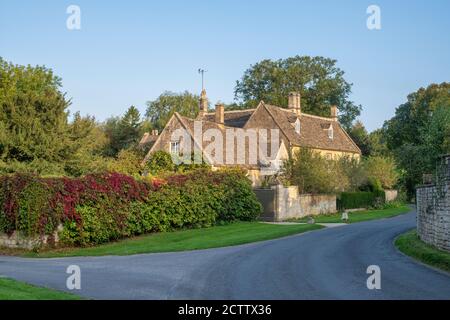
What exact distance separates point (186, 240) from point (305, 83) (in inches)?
2251

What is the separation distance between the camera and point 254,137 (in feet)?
188

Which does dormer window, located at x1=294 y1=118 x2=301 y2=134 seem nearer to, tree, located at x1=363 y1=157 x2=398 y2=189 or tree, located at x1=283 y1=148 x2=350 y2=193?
tree, located at x1=363 y1=157 x2=398 y2=189

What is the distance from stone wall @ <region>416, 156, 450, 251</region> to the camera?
771 inches

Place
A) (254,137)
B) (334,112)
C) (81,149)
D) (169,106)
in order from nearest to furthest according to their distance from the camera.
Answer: (81,149)
(254,137)
(334,112)
(169,106)

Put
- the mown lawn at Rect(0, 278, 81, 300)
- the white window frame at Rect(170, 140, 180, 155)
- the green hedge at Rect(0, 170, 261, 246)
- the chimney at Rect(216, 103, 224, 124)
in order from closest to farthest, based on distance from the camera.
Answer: the mown lawn at Rect(0, 278, 81, 300) → the green hedge at Rect(0, 170, 261, 246) → the white window frame at Rect(170, 140, 180, 155) → the chimney at Rect(216, 103, 224, 124)

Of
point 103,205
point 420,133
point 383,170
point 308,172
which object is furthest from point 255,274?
point 383,170

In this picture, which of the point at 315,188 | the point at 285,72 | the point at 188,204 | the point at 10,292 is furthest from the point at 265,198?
the point at 285,72

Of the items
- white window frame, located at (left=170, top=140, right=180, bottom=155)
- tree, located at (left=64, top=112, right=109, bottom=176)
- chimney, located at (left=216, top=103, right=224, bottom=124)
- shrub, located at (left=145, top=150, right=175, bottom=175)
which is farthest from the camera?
chimney, located at (left=216, top=103, right=224, bottom=124)

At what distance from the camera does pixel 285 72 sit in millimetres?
81250

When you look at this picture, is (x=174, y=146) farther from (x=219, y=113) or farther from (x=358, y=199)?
(x=358, y=199)

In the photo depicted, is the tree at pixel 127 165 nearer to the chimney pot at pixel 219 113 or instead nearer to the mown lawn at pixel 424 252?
the chimney pot at pixel 219 113

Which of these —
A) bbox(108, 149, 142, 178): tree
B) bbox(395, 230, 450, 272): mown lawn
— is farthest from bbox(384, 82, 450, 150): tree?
bbox(395, 230, 450, 272): mown lawn

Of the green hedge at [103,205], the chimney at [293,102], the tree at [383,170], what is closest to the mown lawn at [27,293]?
the green hedge at [103,205]

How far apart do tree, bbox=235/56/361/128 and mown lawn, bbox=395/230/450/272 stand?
57412 millimetres
